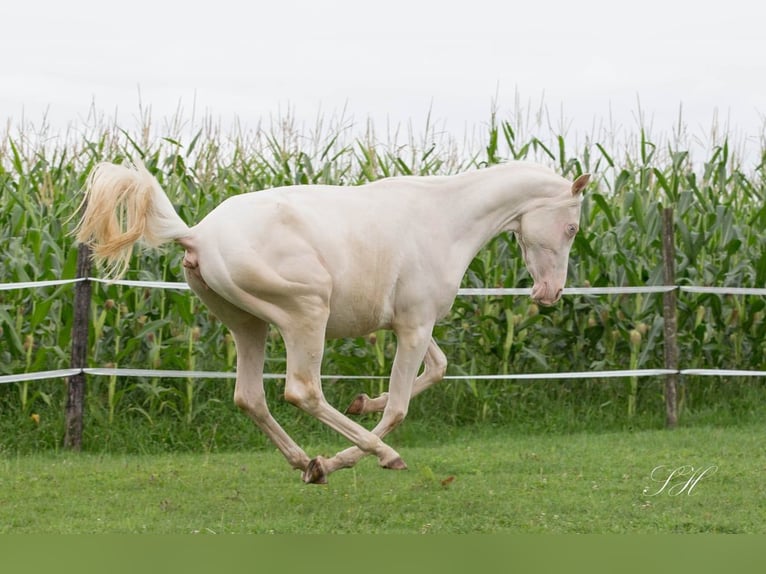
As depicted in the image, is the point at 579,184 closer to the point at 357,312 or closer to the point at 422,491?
the point at 357,312

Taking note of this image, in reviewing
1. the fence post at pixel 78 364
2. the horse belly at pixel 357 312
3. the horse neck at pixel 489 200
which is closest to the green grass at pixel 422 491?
the fence post at pixel 78 364

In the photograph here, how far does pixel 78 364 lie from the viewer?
27.4 ft

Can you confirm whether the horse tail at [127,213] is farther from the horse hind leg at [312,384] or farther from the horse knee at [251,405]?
the horse knee at [251,405]

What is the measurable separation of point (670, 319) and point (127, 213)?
16.9ft

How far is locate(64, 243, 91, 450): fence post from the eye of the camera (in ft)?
27.3

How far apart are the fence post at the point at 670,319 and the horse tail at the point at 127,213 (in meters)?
4.90

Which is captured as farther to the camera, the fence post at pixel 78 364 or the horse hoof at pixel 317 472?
the fence post at pixel 78 364

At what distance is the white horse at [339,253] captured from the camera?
547 cm

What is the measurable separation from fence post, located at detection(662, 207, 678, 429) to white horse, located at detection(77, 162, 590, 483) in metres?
3.23

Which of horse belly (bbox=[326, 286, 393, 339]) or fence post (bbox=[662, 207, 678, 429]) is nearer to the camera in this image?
horse belly (bbox=[326, 286, 393, 339])

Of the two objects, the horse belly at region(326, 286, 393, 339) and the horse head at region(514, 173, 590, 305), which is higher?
the horse head at region(514, 173, 590, 305)

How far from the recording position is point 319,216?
562cm

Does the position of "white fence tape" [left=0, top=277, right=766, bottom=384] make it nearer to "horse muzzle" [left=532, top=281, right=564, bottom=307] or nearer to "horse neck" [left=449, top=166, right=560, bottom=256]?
"horse muzzle" [left=532, top=281, right=564, bottom=307]

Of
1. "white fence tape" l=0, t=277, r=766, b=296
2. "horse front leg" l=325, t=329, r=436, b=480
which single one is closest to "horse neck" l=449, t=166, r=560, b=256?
"horse front leg" l=325, t=329, r=436, b=480
